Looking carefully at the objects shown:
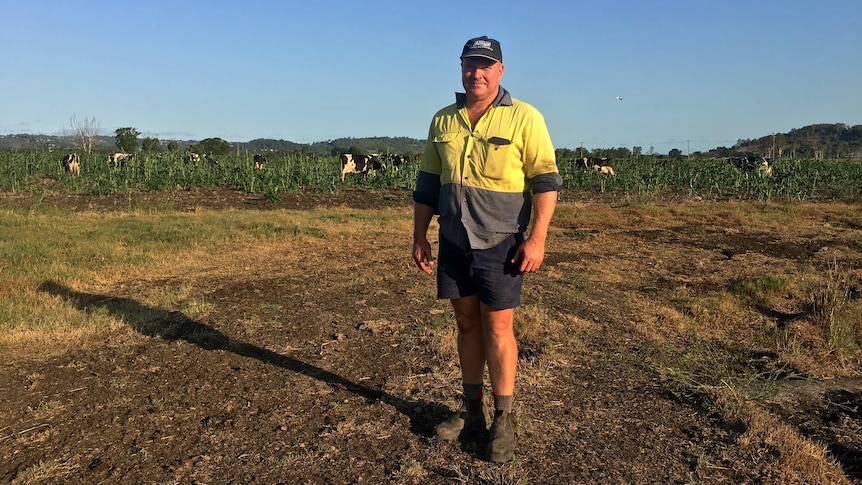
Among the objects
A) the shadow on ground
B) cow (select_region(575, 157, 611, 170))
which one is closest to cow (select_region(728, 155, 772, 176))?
cow (select_region(575, 157, 611, 170))

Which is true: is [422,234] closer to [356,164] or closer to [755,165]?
[356,164]

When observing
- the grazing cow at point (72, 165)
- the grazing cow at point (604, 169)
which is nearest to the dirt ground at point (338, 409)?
the grazing cow at point (72, 165)

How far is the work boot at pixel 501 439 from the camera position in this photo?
101 inches

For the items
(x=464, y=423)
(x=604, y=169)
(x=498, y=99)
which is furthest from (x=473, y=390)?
(x=604, y=169)

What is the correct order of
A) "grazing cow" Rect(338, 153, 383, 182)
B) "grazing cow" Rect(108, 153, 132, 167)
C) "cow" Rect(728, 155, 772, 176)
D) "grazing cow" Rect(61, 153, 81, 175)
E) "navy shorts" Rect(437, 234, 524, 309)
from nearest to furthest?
1. "navy shorts" Rect(437, 234, 524, 309)
2. "grazing cow" Rect(61, 153, 81, 175)
3. "grazing cow" Rect(108, 153, 132, 167)
4. "cow" Rect(728, 155, 772, 176)
5. "grazing cow" Rect(338, 153, 383, 182)

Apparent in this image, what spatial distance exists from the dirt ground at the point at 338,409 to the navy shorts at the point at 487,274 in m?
0.75

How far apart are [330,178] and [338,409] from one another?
693 inches

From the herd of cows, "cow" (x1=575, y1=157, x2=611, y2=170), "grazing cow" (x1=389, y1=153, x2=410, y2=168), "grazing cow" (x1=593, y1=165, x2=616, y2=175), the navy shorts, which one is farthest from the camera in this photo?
"grazing cow" (x1=389, y1=153, x2=410, y2=168)

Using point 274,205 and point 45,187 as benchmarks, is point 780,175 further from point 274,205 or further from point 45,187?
point 45,187

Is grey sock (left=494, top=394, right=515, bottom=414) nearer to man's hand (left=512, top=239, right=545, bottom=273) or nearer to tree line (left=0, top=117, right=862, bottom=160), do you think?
man's hand (left=512, top=239, right=545, bottom=273)

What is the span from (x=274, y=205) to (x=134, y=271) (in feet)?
27.7

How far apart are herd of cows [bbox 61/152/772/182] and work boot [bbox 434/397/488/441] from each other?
18.6 m

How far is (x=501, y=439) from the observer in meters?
2.61

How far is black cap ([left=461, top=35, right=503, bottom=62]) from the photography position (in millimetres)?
2369
